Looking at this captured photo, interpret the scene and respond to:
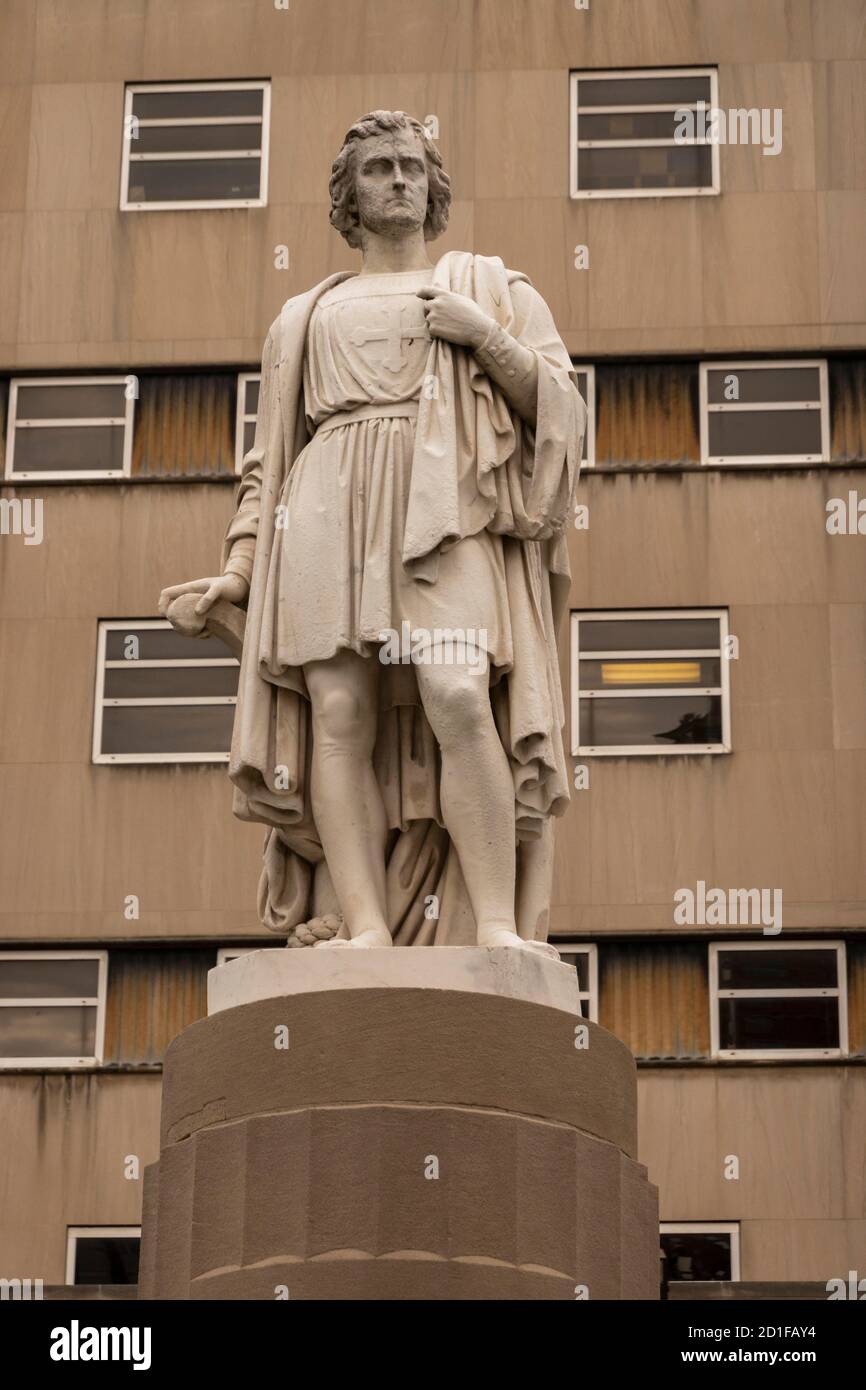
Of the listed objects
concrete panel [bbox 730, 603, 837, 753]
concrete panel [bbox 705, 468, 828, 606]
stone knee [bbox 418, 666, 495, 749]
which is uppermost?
concrete panel [bbox 705, 468, 828, 606]

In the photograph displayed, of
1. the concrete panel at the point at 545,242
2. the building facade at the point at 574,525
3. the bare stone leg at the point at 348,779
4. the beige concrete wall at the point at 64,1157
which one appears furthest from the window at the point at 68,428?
the bare stone leg at the point at 348,779

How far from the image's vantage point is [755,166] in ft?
105

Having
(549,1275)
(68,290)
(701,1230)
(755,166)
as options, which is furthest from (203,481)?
(549,1275)

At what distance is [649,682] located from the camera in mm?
30828

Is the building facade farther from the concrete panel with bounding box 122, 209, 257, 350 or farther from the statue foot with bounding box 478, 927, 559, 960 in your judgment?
the statue foot with bounding box 478, 927, 559, 960

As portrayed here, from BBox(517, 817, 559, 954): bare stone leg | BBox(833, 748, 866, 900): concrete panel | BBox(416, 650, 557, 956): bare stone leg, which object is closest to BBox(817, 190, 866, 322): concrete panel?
BBox(833, 748, 866, 900): concrete panel

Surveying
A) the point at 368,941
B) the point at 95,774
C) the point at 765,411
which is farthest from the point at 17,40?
the point at 368,941

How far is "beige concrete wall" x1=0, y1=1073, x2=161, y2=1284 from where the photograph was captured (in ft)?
95.0

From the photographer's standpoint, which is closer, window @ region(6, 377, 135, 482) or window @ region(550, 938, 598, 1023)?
window @ region(550, 938, 598, 1023)

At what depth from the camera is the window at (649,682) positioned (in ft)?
99.9

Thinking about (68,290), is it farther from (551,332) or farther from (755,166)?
(551,332)

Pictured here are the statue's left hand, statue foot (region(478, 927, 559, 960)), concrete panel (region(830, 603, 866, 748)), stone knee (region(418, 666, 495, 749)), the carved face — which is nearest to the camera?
statue foot (region(478, 927, 559, 960))

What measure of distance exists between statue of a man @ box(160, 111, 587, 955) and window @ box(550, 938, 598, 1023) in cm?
1502

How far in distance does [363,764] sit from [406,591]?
2.82ft
